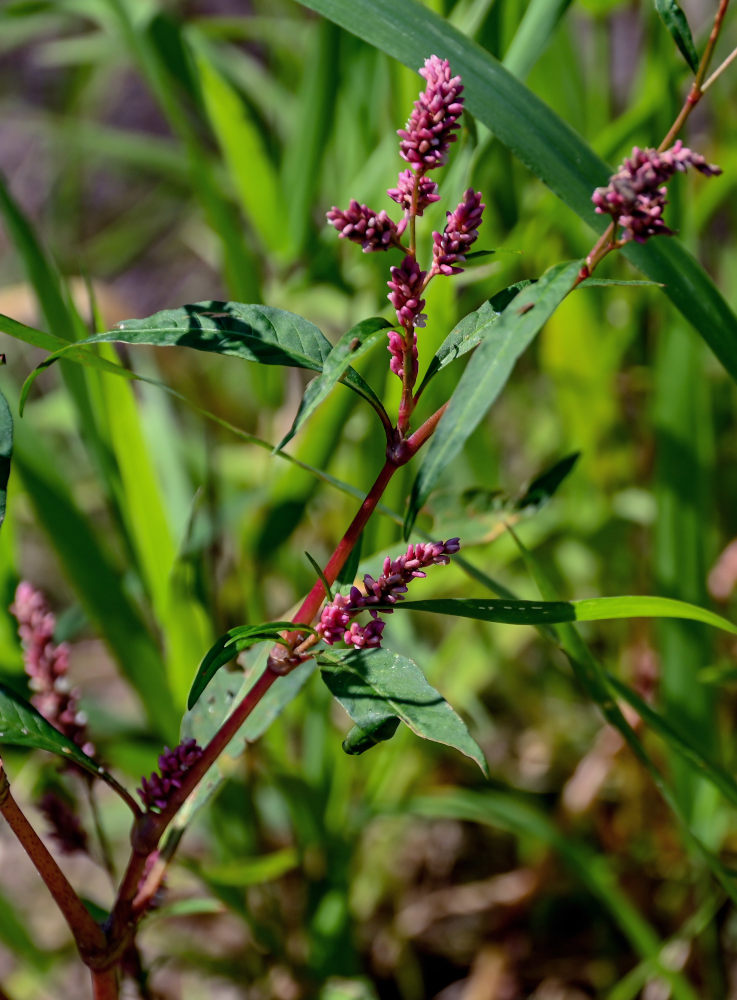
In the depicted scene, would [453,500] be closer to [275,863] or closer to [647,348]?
[275,863]

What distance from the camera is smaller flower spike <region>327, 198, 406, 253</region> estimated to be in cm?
40

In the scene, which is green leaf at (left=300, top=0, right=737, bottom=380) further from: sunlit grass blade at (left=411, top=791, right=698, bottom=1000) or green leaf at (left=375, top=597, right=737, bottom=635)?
sunlit grass blade at (left=411, top=791, right=698, bottom=1000)

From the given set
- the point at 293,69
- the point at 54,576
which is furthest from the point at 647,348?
the point at 54,576

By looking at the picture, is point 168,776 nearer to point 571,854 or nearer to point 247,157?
point 571,854

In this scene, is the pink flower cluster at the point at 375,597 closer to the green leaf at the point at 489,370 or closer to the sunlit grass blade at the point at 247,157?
the green leaf at the point at 489,370

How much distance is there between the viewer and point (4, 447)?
1.53ft

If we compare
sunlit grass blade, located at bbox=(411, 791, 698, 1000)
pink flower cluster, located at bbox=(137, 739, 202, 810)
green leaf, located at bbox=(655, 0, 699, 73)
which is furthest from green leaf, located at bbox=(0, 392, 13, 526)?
sunlit grass blade, located at bbox=(411, 791, 698, 1000)

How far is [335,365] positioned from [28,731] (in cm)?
23

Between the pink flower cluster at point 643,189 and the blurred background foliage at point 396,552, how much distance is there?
0.29 meters

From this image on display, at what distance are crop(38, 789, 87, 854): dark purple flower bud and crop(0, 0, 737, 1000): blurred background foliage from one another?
93 mm

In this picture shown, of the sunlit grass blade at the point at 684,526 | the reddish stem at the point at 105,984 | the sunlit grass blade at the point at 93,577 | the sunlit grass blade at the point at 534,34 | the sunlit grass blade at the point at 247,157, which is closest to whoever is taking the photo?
the reddish stem at the point at 105,984

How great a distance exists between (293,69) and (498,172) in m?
0.63

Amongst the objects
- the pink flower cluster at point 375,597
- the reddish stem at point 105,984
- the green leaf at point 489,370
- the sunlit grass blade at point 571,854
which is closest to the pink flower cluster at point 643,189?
the green leaf at point 489,370

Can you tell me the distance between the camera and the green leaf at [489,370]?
1.28 ft
